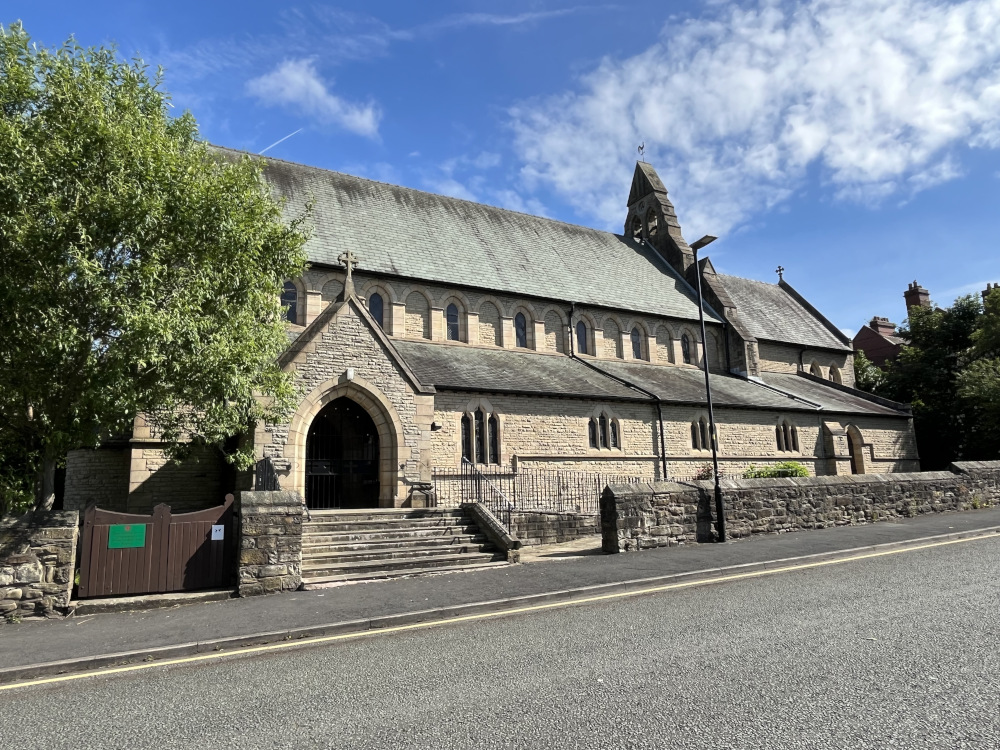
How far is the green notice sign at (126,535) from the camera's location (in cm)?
993

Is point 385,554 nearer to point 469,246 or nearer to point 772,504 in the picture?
point 772,504

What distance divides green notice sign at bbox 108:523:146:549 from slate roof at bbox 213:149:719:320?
45.1 ft

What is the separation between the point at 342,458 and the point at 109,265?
30.1 feet

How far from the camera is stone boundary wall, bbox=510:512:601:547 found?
16.7m

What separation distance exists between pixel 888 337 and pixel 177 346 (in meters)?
65.4

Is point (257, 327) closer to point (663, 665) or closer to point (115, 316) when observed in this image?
point (115, 316)

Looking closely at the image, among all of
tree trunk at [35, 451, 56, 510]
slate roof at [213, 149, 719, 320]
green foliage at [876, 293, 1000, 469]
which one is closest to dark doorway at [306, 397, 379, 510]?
slate roof at [213, 149, 719, 320]

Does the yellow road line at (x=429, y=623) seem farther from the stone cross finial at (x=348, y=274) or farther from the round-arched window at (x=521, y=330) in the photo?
the round-arched window at (x=521, y=330)

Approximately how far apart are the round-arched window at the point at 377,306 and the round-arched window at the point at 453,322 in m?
2.76

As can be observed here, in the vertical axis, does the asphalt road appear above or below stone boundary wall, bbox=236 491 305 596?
below

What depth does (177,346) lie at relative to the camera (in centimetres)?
1049

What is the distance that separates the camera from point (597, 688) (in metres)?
5.18

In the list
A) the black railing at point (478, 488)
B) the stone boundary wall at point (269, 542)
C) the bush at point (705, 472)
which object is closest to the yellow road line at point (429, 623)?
the stone boundary wall at point (269, 542)

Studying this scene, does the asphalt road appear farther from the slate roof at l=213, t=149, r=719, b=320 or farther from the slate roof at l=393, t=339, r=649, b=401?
the slate roof at l=213, t=149, r=719, b=320
